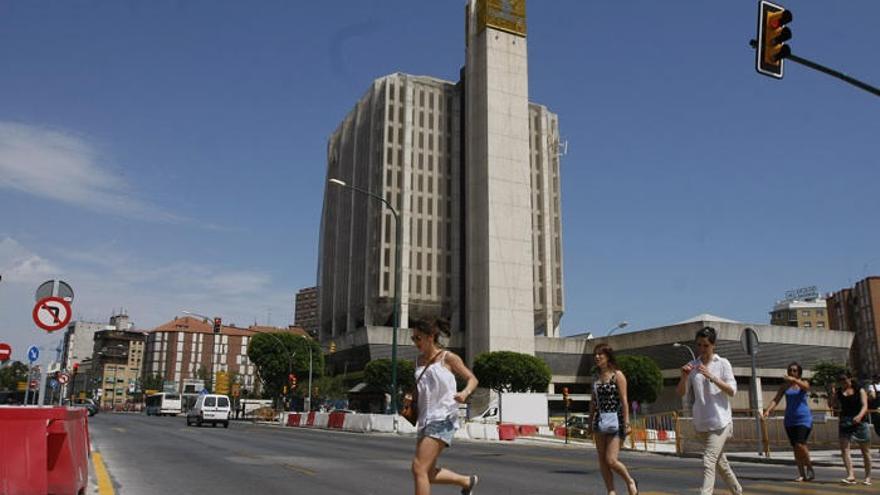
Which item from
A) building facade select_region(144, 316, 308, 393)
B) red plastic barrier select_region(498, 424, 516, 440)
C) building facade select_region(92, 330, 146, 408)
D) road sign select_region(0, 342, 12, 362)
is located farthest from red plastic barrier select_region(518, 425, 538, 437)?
building facade select_region(92, 330, 146, 408)

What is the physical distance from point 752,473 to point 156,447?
13.4 meters

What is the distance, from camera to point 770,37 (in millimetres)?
11172

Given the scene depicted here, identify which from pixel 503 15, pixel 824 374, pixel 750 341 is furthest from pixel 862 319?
pixel 750 341

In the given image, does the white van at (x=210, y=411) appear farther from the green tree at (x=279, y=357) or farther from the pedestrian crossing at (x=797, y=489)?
the pedestrian crossing at (x=797, y=489)

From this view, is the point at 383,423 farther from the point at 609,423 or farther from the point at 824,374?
the point at 824,374

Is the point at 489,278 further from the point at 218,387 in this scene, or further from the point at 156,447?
the point at 156,447

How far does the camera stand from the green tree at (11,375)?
397 ft

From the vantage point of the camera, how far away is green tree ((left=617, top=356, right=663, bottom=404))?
213 ft

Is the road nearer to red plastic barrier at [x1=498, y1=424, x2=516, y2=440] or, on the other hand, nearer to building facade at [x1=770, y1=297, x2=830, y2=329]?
red plastic barrier at [x1=498, y1=424, x2=516, y2=440]

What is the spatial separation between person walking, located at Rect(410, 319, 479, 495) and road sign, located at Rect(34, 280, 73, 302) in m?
8.82

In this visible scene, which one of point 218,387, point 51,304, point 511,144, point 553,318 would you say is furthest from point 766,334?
point 51,304

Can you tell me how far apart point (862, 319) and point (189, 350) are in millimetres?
127284

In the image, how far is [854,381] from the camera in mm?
11211

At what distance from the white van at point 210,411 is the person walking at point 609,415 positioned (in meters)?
34.8
